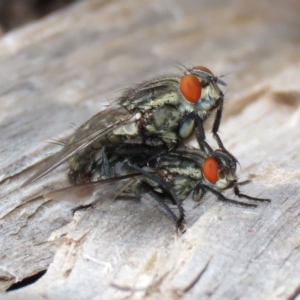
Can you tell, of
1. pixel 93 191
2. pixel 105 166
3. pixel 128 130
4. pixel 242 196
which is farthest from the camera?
pixel 128 130

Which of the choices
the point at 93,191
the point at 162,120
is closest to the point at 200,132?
the point at 162,120

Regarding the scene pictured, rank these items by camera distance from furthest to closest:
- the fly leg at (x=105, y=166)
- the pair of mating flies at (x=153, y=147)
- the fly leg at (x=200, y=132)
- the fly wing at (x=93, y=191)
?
the fly leg at (x=200, y=132)
the fly leg at (x=105, y=166)
the pair of mating flies at (x=153, y=147)
the fly wing at (x=93, y=191)

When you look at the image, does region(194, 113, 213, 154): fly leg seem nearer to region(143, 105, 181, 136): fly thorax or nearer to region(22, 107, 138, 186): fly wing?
region(143, 105, 181, 136): fly thorax

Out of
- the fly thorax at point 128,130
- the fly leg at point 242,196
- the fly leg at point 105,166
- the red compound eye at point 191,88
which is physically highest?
the red compound eye at point 191,88

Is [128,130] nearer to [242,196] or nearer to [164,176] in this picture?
[164,176]

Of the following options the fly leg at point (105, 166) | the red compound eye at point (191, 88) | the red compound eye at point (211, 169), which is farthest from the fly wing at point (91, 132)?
the red compound eye at point (211, 169)

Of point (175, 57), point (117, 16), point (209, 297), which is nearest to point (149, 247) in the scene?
point (209, 297)

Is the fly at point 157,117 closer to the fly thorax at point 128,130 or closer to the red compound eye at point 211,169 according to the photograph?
the fly thorax at point 128,130

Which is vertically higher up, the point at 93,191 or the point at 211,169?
the point at 93,191
